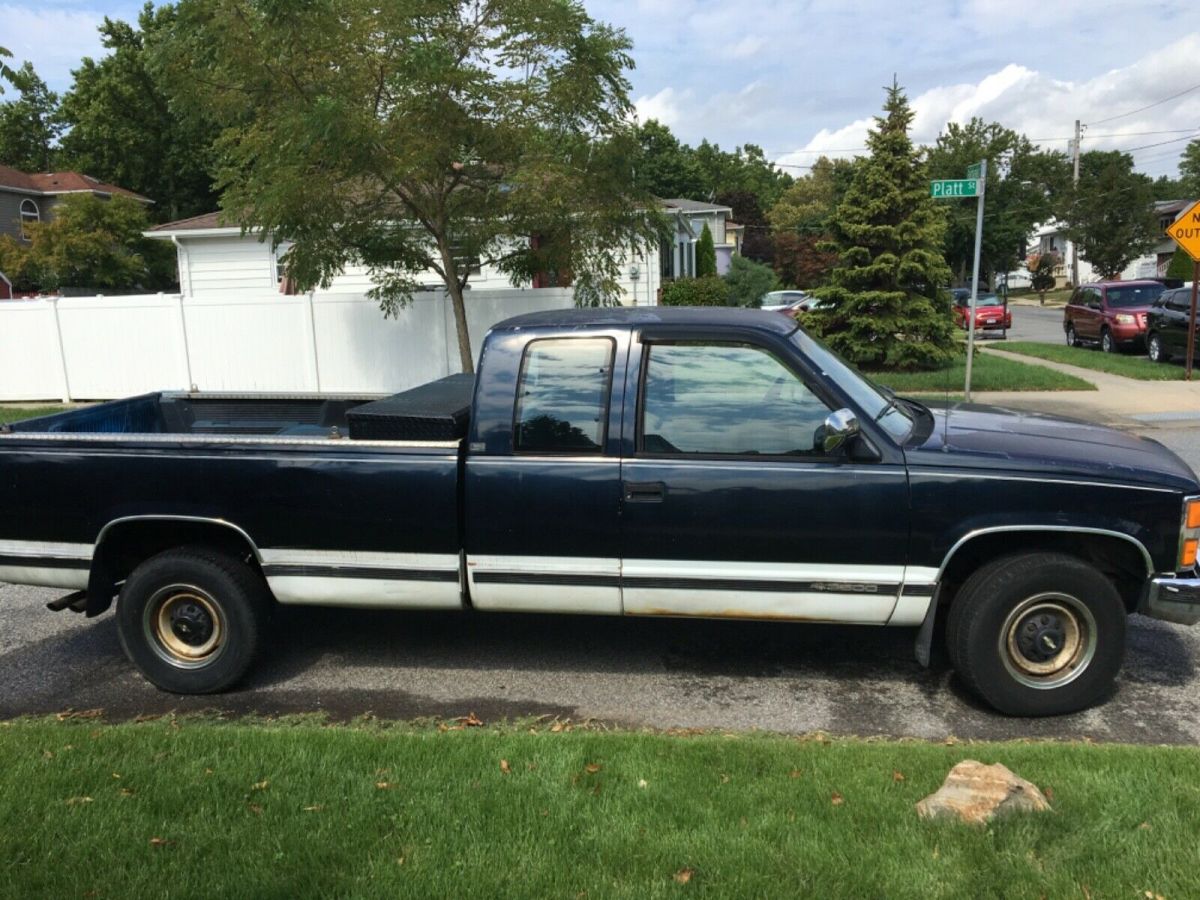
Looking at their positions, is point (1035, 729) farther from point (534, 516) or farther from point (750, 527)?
point (534, 516)

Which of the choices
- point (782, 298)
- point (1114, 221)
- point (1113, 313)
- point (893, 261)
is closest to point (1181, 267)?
Answer: point (1113, 313)

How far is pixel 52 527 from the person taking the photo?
4688mm

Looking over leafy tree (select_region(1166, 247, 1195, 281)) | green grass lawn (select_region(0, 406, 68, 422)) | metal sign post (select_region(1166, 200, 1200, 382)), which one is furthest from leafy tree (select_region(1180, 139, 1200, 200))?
green grass lawn (select_region(0, 406, 68, 422))

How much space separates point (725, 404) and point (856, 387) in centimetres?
71

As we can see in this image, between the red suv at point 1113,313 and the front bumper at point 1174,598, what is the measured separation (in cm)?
2004

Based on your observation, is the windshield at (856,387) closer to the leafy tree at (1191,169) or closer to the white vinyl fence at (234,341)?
the white vinyl fence at (234,341)

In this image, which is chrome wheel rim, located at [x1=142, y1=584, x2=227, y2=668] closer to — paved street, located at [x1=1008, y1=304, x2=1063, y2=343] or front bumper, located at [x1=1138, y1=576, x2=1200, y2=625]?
front bumper, located at [x1=1138, y1=576, x2=1200, y2=625]

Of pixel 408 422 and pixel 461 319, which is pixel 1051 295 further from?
pixel 408 422

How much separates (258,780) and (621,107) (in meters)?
10.1

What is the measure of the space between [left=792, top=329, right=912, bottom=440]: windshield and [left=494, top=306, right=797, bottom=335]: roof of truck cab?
126 mm

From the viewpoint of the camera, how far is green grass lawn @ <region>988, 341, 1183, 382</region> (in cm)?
1791

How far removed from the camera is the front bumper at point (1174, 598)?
4.11 meters

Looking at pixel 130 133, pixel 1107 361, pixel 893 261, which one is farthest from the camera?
pixel 130 133

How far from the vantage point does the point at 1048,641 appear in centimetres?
425
